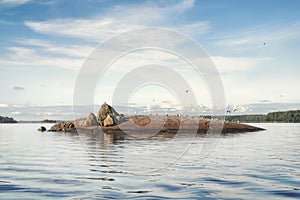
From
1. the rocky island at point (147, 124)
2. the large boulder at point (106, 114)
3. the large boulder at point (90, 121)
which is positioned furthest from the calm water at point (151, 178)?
the large boulder at point (90, 121)

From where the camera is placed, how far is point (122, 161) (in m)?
25.1

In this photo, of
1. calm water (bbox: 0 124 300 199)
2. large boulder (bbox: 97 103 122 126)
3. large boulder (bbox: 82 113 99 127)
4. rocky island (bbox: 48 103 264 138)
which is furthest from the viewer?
large boulder (bbox: 82 113 99 127)

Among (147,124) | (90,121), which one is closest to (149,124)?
(147,124)

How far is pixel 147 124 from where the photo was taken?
229 ft

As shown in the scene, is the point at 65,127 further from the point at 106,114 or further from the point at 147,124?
the point at 147,124

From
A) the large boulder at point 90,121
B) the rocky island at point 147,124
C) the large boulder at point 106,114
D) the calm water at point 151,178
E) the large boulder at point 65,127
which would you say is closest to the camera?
the calm water at point 151,178

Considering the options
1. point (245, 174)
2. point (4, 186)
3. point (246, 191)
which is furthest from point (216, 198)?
point (4, 186)

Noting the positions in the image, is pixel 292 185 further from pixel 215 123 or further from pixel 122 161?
pixel 215 123

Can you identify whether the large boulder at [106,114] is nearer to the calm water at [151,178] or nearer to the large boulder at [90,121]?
the large boulder at [90,121]

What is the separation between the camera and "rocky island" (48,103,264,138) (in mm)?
68750

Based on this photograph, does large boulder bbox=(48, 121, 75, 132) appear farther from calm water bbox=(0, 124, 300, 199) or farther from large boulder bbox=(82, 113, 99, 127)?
calm water bbox=(0, 124, 300, 199)

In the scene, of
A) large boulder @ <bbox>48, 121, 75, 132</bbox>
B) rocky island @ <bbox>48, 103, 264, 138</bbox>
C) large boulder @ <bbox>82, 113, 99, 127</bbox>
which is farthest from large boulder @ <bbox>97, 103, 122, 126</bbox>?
large boulder @ <bbox>48, 121, 75, 132</bbox>

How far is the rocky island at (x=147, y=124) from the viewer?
68.8m

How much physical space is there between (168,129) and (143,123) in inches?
199
